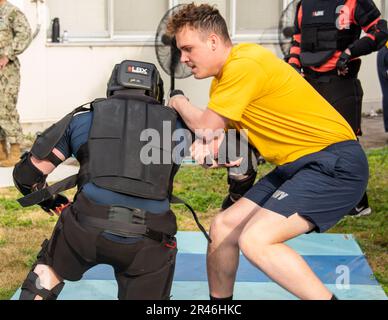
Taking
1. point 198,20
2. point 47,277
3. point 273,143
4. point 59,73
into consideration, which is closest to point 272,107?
point 273,143

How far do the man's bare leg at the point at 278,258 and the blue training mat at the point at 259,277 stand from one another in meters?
1.42

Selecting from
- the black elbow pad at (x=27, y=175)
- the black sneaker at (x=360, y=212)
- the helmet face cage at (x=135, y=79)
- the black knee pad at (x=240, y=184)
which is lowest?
the black sneaker at (x=360, y=212)

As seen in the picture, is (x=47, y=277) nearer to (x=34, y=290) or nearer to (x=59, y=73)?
(x=34, y=290)

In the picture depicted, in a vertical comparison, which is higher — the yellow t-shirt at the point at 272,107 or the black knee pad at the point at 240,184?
the yellow t-shirt at the point at 272,107

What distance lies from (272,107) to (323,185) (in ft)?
1.63

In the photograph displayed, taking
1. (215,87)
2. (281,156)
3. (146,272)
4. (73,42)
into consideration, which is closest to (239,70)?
(215,87)

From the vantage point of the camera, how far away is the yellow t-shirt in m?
4.34

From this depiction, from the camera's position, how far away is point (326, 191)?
176 inches

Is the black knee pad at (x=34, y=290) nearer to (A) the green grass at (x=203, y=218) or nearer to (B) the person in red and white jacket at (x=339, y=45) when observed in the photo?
(A) the green grass at (x=203, y=218)

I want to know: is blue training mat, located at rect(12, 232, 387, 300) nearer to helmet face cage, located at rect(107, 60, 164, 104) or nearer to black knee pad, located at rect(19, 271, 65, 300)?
black knee pad, located at rect(19, 271, 65, 300)

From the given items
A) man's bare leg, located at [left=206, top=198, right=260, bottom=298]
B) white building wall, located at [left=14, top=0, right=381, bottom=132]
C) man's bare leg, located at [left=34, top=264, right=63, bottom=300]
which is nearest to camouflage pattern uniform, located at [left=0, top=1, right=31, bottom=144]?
white building wall, located at [left=14, top=0, right=381, bottom=132]

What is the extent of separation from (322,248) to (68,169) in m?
3.98

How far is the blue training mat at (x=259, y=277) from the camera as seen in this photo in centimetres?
574

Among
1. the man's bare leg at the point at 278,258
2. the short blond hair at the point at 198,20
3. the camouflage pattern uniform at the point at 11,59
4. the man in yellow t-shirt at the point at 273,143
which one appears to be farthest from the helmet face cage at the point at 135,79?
the camouflage pattern uniform at the point at 11,59
